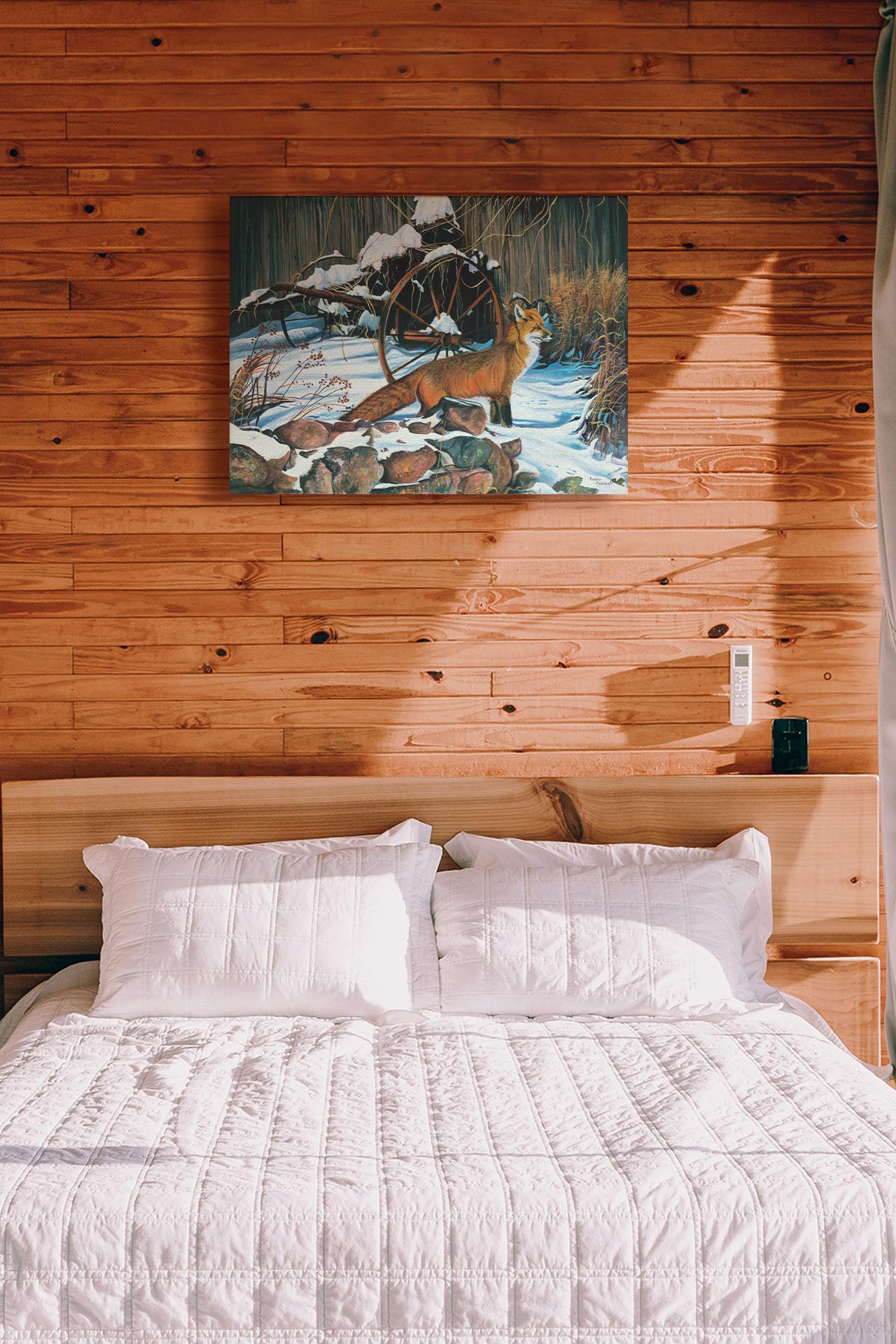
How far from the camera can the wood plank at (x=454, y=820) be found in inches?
103

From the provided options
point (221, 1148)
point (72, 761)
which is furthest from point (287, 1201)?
point (72, 761)

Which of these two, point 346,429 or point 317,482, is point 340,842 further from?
point 346,429

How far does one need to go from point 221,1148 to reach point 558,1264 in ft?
1.65

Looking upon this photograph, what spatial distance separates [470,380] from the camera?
2668mm

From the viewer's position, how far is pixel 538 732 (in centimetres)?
274

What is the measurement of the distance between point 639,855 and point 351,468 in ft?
3.78

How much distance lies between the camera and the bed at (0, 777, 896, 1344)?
140 cm

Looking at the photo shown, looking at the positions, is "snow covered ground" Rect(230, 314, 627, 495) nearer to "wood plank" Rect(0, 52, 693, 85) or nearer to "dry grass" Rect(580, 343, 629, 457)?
"dry grass" Rect(580, 343, 629, 457)

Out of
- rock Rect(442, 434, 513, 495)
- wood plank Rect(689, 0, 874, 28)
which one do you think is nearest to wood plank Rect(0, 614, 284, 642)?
rock Rect(442, 434, 513, 495)

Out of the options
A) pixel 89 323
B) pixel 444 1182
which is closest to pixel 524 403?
pixel 89 323

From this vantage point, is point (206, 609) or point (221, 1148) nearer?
point (221, 1148)

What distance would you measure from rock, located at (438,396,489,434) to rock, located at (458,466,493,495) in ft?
0.32

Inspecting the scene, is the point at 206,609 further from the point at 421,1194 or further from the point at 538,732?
the point at 421,1194

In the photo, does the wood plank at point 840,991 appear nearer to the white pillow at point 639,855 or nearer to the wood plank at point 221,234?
the white pillow at point 639,855
